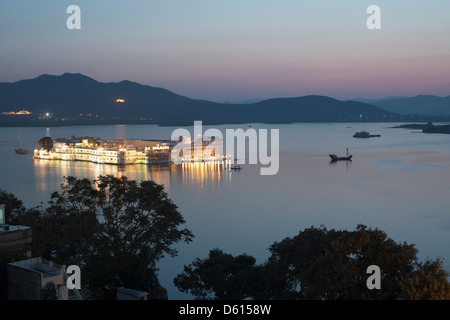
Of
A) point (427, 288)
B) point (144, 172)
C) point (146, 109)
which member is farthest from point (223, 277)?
point (146, 109)

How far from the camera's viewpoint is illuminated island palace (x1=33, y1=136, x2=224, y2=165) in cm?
2038

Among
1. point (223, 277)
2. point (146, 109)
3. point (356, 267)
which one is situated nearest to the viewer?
point (356, 267)

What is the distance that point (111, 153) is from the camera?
→ 2064 cm

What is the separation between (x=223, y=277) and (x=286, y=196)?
27.4ft

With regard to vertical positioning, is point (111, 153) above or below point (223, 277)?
above

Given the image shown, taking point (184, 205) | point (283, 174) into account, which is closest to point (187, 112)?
point (283, 174)

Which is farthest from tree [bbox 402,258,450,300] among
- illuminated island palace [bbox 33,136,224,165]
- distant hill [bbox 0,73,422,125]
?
distant hill [bbox 0,73,422,125]

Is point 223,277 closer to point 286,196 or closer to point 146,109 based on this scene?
point 286,196

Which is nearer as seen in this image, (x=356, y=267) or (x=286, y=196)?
(x=356, y=267)

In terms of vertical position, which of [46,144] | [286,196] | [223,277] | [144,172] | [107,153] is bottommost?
[286,196]

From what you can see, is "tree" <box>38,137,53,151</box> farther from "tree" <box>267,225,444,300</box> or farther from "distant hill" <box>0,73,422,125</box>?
"distant hill" <box>0,73,422,125</box>
